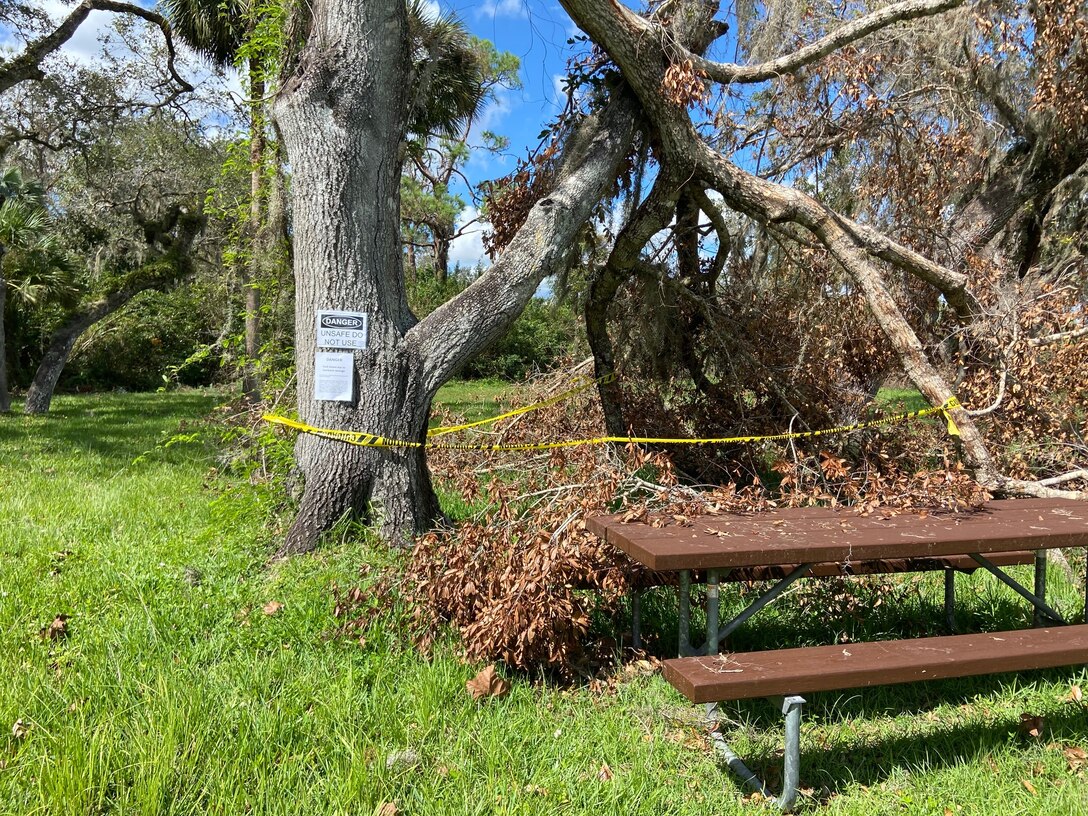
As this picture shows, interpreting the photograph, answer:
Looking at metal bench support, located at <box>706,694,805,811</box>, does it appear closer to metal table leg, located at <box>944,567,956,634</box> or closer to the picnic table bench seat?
the picnic table bench seat

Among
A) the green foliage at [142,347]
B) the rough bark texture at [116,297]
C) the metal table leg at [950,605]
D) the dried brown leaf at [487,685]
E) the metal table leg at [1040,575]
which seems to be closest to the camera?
the dried brown leaf at [487,685]

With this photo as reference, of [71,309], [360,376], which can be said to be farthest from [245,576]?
[71,309]

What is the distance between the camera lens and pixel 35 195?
17594 millimetres

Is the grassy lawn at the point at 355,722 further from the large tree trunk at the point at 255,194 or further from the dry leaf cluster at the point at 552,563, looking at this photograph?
the large tree trunk at the point at 255,194

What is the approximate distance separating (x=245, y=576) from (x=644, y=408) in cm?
345

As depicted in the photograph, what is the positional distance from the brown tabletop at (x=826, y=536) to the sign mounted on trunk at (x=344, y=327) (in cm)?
182

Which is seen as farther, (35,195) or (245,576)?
(35,195)

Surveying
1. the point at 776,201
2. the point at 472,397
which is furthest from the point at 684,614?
the point at 472,397

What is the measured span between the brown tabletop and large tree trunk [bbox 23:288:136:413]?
1285 cm

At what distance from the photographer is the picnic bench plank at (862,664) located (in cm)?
260

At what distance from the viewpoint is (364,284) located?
14.8 feet

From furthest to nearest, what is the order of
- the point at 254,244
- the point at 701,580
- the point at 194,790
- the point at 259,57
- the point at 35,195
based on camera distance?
the point at 35,195
the point at 254,244
the point at 259,57
the point at 701,580
the point at 194,790

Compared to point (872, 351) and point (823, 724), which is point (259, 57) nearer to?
point (872, 351)

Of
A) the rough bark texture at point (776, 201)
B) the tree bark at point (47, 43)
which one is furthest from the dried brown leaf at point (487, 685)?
the tree bark at point (47, 43)
